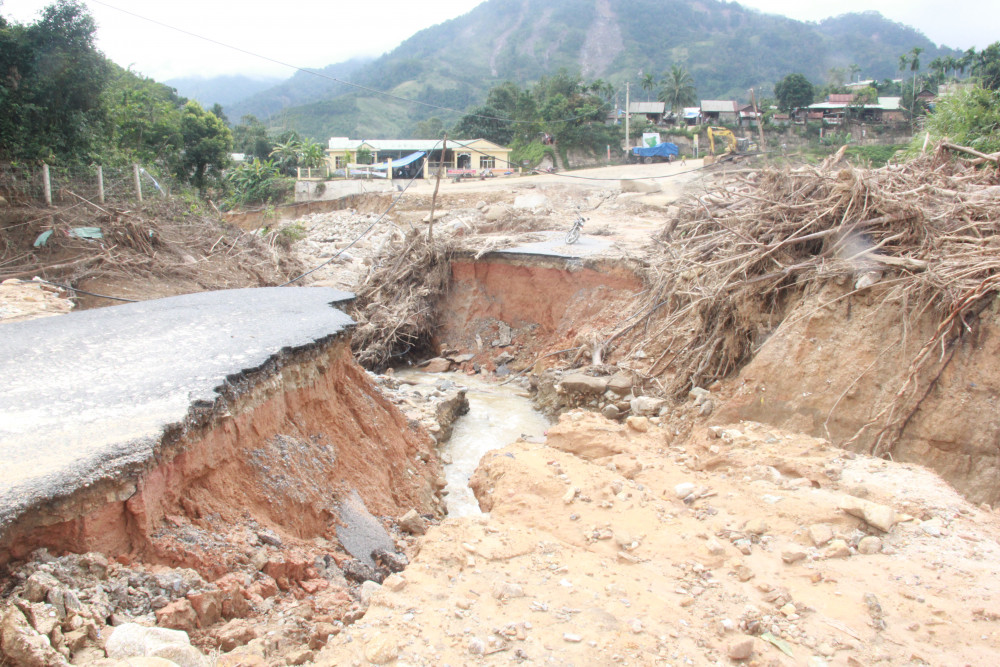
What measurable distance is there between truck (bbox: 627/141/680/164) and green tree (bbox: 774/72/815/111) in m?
16.4

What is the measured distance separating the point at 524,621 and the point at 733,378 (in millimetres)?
4627

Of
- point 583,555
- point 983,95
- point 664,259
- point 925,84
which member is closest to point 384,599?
point 583,555

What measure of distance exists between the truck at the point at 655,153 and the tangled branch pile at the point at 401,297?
31.3 meters

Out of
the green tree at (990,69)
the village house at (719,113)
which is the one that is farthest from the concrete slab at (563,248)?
the village house at (719,113)

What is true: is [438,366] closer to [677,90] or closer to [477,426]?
[477,426]

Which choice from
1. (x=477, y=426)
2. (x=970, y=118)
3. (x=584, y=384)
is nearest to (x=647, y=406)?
(x=584, y=384)

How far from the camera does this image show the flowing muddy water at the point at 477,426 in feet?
21.6

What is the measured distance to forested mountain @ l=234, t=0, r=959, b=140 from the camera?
9575 cm

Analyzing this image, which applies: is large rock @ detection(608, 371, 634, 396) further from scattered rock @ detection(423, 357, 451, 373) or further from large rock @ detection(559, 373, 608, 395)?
scattered rock @ detection(423, 357, 451, 373)

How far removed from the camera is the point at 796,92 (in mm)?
50656

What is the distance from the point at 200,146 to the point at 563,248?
22938 mm

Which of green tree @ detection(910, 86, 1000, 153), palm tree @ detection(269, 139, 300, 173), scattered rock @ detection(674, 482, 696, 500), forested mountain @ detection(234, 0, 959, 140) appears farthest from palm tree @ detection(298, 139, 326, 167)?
forested mountain @ detection(234, 0, 959, 140)

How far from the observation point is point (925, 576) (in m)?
3.58

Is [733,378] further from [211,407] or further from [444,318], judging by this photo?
[444,318]
